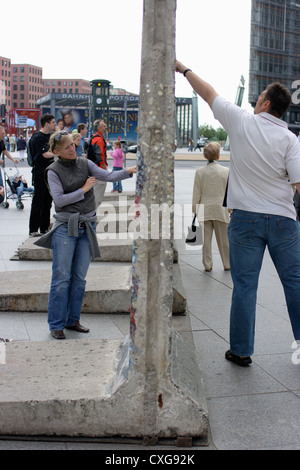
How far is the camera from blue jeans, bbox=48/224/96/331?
15.8ft

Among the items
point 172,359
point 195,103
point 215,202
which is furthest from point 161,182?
point 195,103

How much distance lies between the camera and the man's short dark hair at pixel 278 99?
163 inches

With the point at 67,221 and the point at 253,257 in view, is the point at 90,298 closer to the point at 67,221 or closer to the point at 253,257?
the point at 67,221

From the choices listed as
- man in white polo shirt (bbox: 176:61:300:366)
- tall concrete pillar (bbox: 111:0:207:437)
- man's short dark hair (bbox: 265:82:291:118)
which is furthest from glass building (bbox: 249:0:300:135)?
tall concrete pillar (bbox: 111:0:207:437)

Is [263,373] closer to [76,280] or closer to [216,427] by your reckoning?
[216,427]

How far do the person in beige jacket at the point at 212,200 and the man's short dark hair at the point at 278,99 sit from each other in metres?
3.48

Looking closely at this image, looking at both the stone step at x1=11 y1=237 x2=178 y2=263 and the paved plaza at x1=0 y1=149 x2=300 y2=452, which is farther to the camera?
the stone step at x1=11 y1=237 x2=178 y2=263

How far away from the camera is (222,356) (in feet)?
15.1

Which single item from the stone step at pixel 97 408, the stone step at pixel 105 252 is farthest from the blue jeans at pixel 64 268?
the stone step at pixel 105 252

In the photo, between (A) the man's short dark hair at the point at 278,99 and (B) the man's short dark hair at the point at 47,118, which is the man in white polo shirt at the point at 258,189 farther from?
(B) the man's short dark hair at the point at 47,118

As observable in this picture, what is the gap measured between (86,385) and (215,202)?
184 inches

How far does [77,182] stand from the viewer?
4.87 metres

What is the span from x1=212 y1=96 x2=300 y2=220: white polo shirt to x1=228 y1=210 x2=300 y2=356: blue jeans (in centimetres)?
8

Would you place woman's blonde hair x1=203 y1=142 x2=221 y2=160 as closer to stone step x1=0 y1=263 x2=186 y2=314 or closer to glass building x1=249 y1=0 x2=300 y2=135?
stone step x1=0 y1=263 x2=186 y2=314
